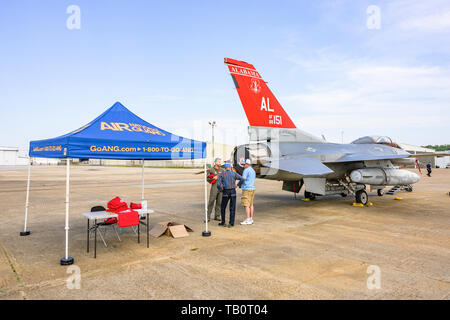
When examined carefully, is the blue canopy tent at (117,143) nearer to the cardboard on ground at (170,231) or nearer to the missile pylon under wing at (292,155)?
the cardboard on ground at (170,231)

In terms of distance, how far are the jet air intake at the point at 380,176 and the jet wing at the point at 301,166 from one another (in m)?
2.47

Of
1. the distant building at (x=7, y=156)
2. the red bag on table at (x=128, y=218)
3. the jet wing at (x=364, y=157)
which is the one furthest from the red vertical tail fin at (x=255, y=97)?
the distant building at (x=7, y=156)

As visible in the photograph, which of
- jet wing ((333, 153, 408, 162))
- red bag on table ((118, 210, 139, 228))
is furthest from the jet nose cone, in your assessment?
red bag on table ((118, 210, 139, 228))

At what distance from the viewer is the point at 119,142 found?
20.0ft

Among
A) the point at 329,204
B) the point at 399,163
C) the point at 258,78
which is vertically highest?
the point at 258,78

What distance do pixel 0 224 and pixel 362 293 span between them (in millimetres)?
9244

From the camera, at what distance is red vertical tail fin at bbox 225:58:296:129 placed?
9805 millimetres

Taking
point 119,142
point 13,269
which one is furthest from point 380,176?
point 13,269

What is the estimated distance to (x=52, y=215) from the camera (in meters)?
9.55

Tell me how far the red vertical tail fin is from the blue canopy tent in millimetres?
3416

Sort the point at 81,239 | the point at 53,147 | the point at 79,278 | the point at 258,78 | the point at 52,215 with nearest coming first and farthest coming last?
1. the point at 79,278
2. the point at 53,147
3. the point at 81,239
4. the point at 52,215
5. the point at 258,78

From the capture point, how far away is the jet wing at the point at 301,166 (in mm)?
8656
